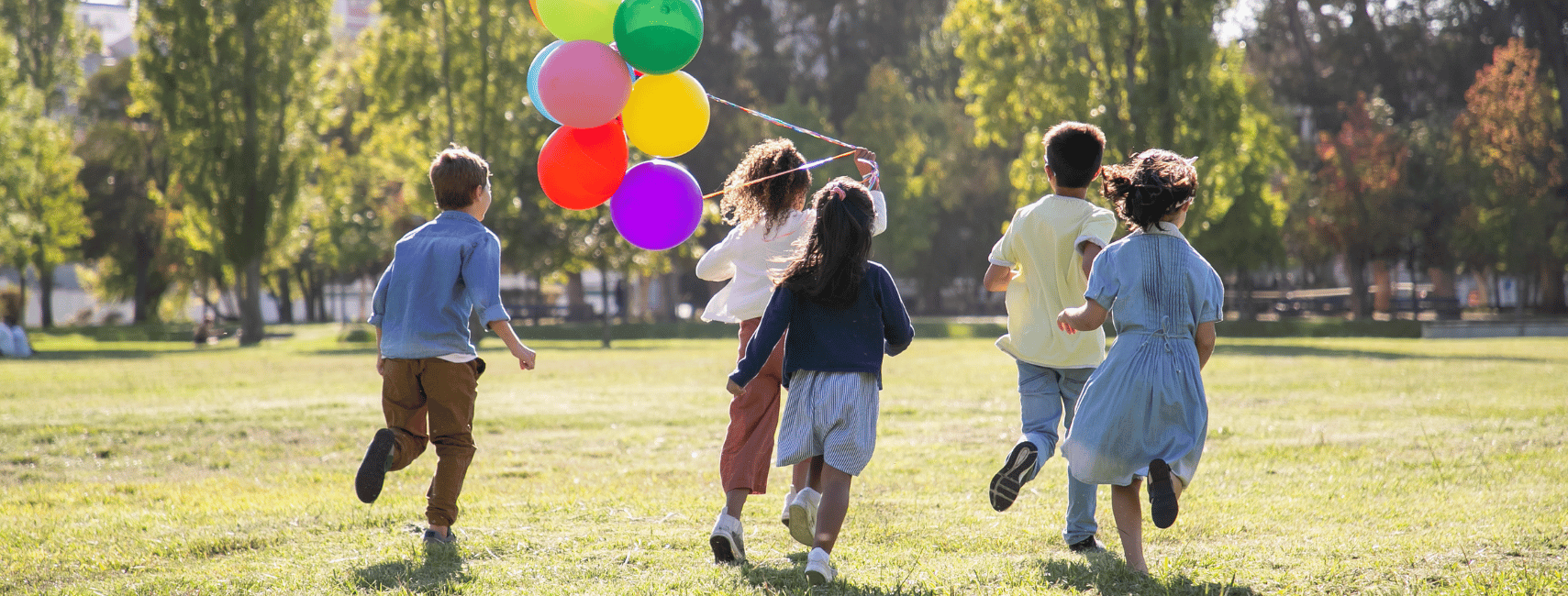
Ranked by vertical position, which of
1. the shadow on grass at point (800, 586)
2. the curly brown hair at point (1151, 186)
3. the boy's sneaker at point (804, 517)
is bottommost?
the shadow on grass at point (800, 586)

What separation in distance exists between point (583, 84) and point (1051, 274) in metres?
2.21

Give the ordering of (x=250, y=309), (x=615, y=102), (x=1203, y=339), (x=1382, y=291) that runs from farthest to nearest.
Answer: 1. (x=1382, y=291)
2. (x=250, y=309)
3. (x=615, y=102)
4. (x=1203, y=339)

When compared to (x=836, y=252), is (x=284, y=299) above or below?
above

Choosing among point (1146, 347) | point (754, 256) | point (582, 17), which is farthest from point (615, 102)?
point (1146, 347)

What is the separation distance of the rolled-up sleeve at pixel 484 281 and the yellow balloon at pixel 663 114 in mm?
999

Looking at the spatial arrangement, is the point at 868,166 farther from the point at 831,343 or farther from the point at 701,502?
the point at 701,502

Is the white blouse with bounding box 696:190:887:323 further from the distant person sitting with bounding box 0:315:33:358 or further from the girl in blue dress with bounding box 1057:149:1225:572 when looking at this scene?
the distant person sitting with bounding box 0:315:33:358

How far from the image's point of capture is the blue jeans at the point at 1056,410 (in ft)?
15.5

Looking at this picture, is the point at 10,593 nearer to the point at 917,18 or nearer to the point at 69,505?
the point at 69,505

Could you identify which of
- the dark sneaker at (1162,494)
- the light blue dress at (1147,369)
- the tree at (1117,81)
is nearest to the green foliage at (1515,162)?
the tree at (1117,81)

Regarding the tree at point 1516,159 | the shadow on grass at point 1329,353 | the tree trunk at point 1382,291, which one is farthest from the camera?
the tree trunk at point 1382,291

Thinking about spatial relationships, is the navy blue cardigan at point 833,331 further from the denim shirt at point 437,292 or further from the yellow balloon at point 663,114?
the yellow balloon at point 663,114

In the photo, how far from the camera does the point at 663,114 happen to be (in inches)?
217

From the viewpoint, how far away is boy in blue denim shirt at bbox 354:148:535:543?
481cm
